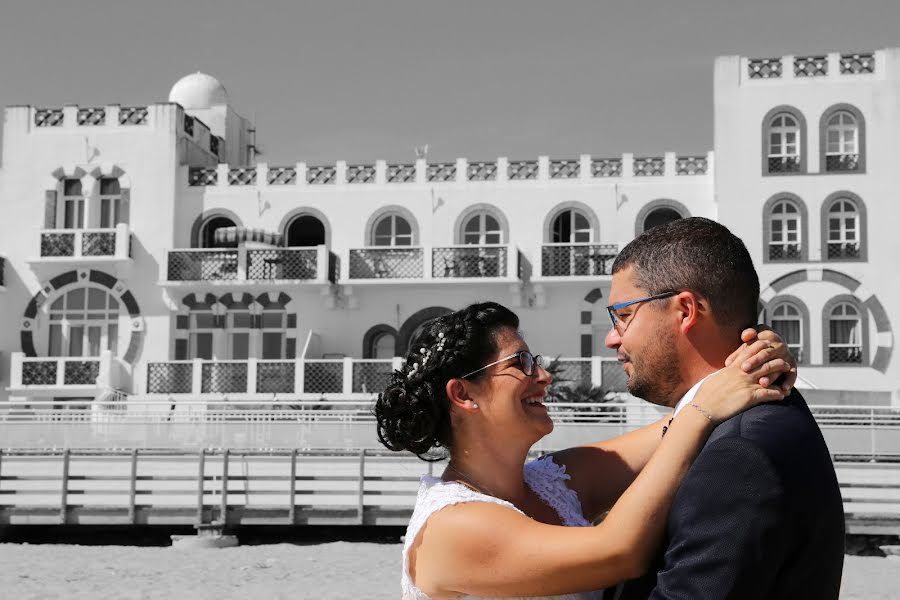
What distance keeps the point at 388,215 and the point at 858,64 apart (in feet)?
43.6

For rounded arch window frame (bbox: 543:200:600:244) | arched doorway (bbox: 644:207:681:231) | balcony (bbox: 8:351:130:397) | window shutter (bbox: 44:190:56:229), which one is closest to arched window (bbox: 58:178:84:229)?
window shutter (bbox: 44:190:56:229)

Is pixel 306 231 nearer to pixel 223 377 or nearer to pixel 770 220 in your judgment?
pixel 223 377

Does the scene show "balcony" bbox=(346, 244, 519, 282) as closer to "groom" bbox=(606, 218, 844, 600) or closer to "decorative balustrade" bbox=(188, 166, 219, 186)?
"decorative balustrade" bbox=(188, 166, 219, 186)

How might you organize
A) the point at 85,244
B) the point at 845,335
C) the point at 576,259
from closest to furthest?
the point at 845,335, the point at 576,259, the point at 85,244

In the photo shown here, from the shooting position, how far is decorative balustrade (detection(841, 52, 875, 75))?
28.3 meters

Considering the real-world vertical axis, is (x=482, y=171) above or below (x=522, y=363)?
above

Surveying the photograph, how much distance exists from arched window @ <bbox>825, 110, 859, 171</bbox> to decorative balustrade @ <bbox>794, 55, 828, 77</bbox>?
1188 mm

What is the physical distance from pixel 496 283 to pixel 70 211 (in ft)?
41.8

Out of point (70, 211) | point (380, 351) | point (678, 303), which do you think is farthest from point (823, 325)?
point (678, 303)

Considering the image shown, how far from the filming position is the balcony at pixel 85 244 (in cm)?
3038

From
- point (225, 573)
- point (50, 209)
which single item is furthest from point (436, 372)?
point (50, 209)

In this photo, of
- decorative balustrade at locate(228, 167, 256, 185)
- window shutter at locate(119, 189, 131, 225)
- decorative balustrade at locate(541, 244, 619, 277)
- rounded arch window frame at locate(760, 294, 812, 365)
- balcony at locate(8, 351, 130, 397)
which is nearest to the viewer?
rounded arch window frame at locate(760, 294, 812, 365)

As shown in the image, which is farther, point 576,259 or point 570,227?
point 570,227

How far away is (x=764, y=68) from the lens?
28797 millimetres
